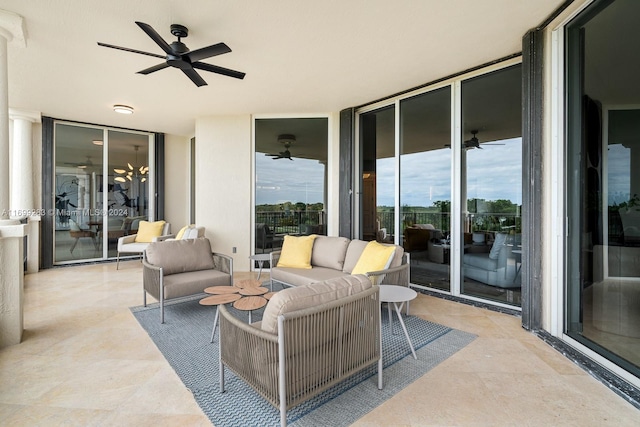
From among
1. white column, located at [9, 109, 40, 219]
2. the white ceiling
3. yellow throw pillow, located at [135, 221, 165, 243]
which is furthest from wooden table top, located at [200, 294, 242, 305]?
white column, located at [9, 109, 40, 219]

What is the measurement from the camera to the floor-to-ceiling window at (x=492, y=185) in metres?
3.70

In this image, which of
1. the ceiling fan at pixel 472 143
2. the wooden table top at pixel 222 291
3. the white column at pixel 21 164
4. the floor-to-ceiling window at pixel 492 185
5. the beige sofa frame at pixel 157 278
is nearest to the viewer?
the wooden table top at pixel 222 291

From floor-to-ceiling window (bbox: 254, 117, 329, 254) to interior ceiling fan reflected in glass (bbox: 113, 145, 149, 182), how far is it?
3157 mm

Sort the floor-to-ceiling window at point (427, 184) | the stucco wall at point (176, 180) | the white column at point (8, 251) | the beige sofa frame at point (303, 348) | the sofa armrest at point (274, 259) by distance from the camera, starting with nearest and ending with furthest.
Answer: the beige sofa frame at point (303, 348) → the white column at point (8, 251) → the floor-to-ceiling window at point (427, 184) → the sofa armrest at point (274, 259) → the stucco wall at point (176, 180)

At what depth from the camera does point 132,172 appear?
7.12m

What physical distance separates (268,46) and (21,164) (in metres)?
5.33

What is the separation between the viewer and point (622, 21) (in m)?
2.34

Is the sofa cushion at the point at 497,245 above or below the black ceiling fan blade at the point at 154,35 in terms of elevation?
below

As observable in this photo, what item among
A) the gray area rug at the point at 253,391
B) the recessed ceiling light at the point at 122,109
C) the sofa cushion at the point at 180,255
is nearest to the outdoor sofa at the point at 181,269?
the sofa cushion at the point at 180,255

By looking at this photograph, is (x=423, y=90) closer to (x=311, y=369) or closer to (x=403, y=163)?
(x=403, y=163)

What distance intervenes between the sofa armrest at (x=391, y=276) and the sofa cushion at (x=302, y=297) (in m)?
1.15

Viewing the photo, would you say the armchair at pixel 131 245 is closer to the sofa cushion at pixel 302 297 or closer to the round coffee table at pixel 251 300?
the round coffee table at pixel 251 300

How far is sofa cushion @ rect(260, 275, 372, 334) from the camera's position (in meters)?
1.67

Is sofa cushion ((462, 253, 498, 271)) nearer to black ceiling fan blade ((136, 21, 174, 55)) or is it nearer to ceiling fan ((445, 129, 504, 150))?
ceiling fan ((445, 129, 504, 150))
